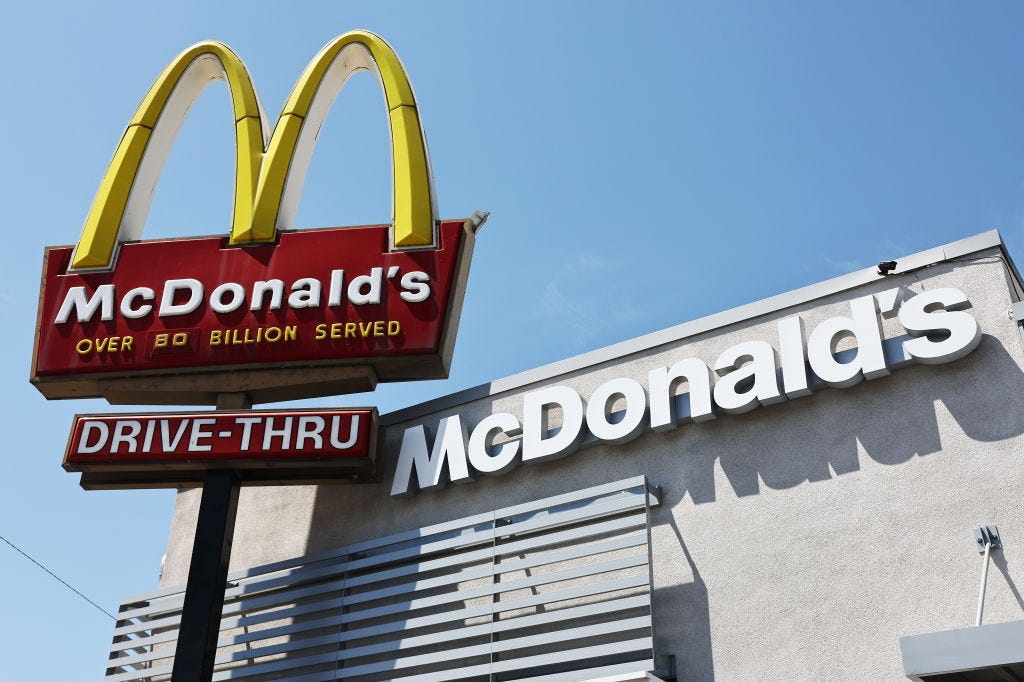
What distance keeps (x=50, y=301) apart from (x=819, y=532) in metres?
9.60

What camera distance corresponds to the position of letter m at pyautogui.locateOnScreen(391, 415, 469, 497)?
12.8 meters

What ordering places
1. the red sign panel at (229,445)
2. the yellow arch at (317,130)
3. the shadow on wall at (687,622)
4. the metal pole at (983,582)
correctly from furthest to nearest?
the yellow arch at (317,130), the red sign panel at (229,445), the shadow on wall at (687,622), the metal pole at (983,582)

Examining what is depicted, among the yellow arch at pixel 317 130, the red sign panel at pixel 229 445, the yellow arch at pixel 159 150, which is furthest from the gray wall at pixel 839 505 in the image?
the yellow arch at pixel 159 150

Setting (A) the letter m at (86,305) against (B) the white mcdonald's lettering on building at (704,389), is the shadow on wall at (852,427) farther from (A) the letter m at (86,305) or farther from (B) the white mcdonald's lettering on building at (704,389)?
(A) the letter m at (86,305)

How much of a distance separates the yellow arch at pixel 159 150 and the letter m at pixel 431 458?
352 cm

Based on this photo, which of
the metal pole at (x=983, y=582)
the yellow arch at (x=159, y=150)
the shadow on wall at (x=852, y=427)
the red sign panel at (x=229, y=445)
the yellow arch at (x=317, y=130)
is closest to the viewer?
the metal pole at (x=983, y=582)

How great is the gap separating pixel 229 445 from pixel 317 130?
4.45m

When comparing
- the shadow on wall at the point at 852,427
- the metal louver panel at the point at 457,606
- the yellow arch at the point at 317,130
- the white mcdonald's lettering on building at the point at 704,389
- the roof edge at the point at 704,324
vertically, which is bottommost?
the metal louver panel at the point at 457,606

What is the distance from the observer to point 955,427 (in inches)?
390

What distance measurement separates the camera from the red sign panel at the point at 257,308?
1302 centimetres

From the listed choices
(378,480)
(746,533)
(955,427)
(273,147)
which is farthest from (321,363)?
(955,427)

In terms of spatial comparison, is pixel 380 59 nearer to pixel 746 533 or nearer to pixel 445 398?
pixel 445 398

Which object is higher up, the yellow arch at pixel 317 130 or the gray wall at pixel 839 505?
the yellow arch at pixel 317 130

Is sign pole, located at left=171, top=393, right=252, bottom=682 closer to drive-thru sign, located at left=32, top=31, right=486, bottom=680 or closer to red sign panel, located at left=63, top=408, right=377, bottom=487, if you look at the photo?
drive-thru sign, located at left=32, top=31, right=486, bottom=680
